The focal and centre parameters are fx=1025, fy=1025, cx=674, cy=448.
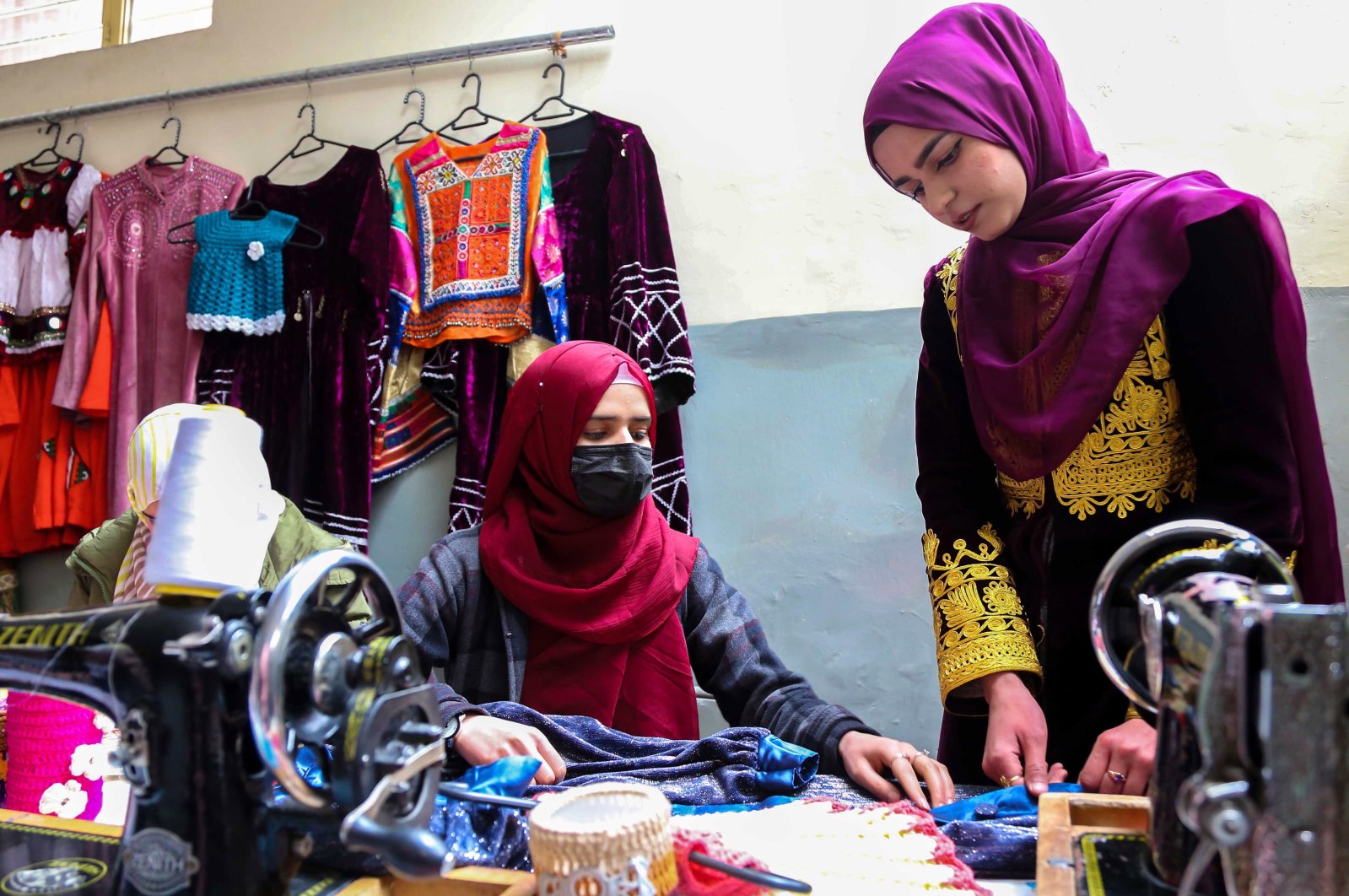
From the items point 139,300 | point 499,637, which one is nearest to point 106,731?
point 499,637

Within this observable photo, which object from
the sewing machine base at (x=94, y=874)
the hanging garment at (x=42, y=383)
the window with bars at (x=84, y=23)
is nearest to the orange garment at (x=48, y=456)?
the hanging garment at (x=42, y=383)

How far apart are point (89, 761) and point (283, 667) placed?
65cm

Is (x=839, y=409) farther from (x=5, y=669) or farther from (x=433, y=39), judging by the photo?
(x=5, y=669)

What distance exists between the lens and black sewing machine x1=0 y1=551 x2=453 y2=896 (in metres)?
0.73

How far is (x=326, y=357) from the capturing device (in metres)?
2.93

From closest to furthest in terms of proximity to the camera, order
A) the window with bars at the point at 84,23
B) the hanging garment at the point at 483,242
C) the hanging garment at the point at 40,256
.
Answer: the hanging garment at the point at 483,242
the hanging garment at the point at 40,256
the window with bars at the point at 84,23

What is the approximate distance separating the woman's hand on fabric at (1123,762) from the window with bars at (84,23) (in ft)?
11.8

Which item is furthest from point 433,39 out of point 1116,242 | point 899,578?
point 1116,242

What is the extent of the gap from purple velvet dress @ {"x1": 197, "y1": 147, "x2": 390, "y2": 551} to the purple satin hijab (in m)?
1.80

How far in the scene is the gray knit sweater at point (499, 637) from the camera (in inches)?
70.7

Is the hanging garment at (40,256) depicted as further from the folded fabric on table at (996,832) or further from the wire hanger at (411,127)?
the folded fabric on table at (996,832)

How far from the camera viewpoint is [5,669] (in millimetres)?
904

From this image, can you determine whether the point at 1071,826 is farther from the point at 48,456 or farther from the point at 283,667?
the point at 48,456

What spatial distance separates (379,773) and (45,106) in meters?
3.72
